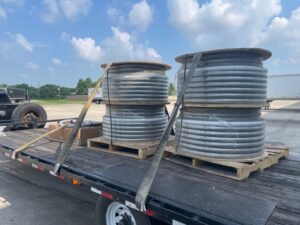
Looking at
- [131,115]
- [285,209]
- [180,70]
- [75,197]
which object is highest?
[180,70]

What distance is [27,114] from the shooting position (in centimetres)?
797

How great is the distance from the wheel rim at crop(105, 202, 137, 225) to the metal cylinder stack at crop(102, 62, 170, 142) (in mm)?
1491

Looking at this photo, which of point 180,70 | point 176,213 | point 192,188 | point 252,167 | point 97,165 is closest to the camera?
point 176,213

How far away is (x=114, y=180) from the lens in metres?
2.74

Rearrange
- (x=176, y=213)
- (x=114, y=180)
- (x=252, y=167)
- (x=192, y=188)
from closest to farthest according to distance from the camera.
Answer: (x=176, y=213) → (x=192, y=188) → (x=114, y=180) → (x=252, y=167)

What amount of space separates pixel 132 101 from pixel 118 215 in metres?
1.86

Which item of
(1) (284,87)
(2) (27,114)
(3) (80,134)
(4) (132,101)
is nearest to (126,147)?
(4) (132,101)

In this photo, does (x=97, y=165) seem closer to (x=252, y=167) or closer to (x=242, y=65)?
(x=252, y=167)

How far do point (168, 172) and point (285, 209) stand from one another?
1.27m

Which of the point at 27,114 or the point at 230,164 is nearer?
the point at 230,164

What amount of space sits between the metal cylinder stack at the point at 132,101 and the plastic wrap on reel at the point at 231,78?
1.15 m

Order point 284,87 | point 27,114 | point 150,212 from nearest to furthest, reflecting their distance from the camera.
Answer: point 150,212
point 27,114
point 284,87

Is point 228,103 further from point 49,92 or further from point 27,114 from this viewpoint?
point 49,92

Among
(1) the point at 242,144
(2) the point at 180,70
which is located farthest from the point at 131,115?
(1) the point at 242,144
